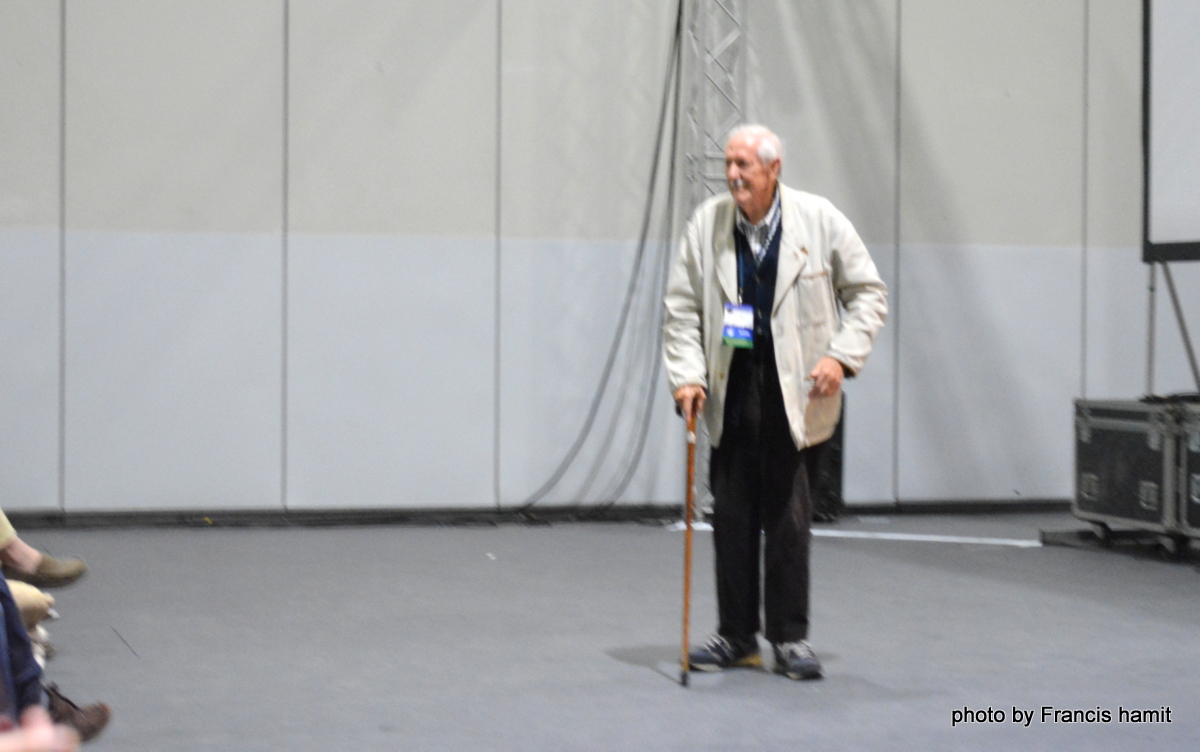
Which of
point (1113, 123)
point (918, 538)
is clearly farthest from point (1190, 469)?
point (1113, 123)

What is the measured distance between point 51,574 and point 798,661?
8.36 ft

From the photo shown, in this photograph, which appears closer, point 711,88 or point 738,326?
point 738,326

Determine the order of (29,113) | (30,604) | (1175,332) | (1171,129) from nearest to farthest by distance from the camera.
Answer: (30,604) < (1171,129) < (29,113) < (1175,332)

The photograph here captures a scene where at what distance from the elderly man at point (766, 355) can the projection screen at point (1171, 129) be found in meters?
3.35

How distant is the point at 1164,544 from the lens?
7.07 meters

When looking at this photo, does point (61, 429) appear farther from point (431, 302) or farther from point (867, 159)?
point (867, 159)

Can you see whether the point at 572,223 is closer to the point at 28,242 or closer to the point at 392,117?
the point at 392,117

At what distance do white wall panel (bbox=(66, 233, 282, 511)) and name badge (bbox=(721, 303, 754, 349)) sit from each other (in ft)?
15.4

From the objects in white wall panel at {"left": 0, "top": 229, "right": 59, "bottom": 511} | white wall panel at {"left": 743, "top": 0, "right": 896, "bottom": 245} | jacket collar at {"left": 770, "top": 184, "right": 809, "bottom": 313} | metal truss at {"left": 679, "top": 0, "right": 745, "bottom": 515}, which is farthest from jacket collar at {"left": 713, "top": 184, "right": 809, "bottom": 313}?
white wall panel at {"left": 0, "top": 229, "right": 59, "bottom": 511}

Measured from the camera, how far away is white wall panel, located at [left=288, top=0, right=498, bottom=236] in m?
8.17

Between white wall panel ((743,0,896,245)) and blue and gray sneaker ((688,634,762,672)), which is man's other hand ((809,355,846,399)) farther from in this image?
white wall panel ((743,0,896,245))

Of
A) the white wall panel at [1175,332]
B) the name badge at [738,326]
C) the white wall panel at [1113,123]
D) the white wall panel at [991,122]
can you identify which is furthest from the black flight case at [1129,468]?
the name badge at [738,326]

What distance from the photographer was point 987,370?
29.6 feet

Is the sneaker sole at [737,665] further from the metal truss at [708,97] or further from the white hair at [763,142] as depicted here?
the metal truss at [708,97]
